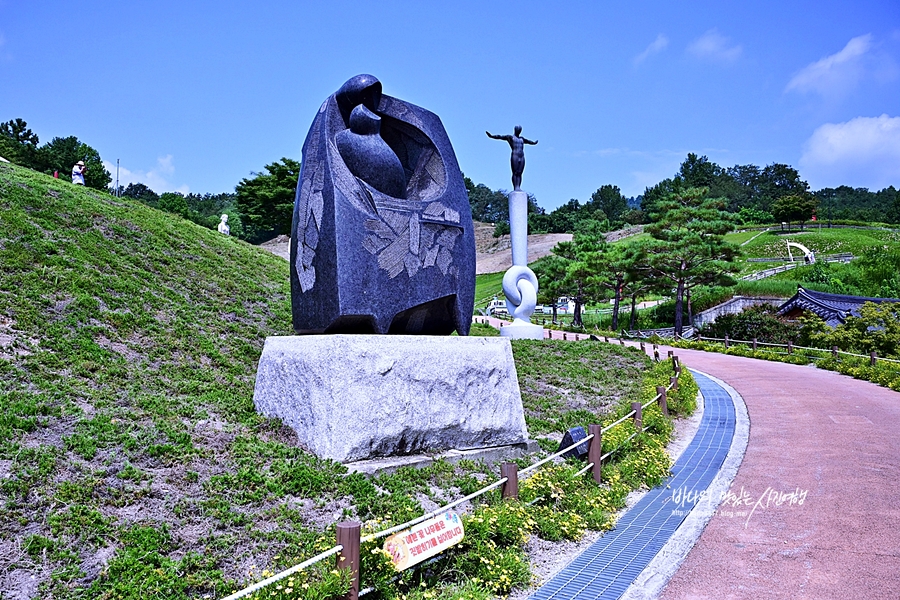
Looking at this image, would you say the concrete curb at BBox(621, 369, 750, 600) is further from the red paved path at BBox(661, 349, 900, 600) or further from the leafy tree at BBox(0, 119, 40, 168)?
the leafy tree at BBox(0, 119, 40, 168)

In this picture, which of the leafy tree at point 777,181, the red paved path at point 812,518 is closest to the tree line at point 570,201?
the leafy tree at point 777,181

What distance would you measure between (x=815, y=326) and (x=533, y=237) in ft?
156

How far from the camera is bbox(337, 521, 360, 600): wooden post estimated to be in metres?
3.64

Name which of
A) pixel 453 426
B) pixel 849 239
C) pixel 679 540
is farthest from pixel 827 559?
pixel 849 239

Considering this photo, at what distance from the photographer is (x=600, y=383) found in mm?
13500

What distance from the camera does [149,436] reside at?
6.12 m

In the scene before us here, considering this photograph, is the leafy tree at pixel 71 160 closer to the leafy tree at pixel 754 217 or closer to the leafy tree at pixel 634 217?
the leafy tree at pixel 634 217

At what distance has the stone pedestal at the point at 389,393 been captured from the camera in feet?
19.7

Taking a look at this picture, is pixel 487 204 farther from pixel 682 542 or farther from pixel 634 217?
pixel 682 542

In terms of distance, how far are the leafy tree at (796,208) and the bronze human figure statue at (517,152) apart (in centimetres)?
5080

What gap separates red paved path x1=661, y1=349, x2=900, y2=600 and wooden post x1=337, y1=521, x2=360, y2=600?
2260 mm

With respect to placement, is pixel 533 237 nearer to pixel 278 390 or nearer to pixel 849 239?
pixel 849 239

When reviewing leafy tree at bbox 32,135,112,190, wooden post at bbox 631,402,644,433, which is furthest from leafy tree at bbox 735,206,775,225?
wooden post at bbox 631,402,644,433

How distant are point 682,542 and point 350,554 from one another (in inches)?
128
